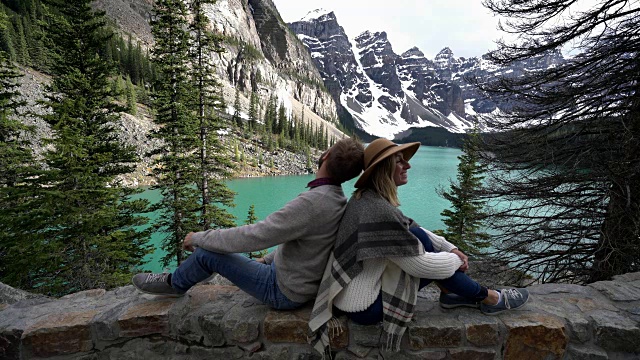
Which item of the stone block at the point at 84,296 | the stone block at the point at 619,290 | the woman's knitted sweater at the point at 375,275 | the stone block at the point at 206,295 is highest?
the woman's knitted sweater at the point at 375,275

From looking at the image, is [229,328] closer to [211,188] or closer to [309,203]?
[309,203]

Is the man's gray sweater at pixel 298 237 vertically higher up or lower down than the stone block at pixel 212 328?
higher up

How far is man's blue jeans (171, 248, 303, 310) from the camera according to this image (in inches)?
83.9

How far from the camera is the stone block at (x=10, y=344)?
2094 millimetres

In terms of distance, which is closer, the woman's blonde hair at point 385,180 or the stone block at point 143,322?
the woman's blonde hair at point 385,180

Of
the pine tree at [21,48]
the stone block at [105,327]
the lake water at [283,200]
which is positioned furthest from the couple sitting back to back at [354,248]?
the pine tree at [21,48]

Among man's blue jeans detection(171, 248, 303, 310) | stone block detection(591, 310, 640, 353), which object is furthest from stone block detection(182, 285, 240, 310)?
stone block detection(591, 310, 640, 353)

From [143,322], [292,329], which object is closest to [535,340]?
[292,329]

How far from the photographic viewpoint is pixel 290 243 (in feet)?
6.79

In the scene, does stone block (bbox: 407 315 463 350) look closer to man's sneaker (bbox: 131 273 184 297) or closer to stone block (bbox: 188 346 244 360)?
stone block (bbox: 188 346 244 360)

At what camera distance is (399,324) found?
1.90 m

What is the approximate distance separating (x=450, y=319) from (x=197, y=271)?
1876 mm

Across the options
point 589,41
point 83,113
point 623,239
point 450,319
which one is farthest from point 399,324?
point 83,113

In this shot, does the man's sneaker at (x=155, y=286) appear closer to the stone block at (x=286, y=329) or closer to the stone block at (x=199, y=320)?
the stone block at (x=199, y=320)
